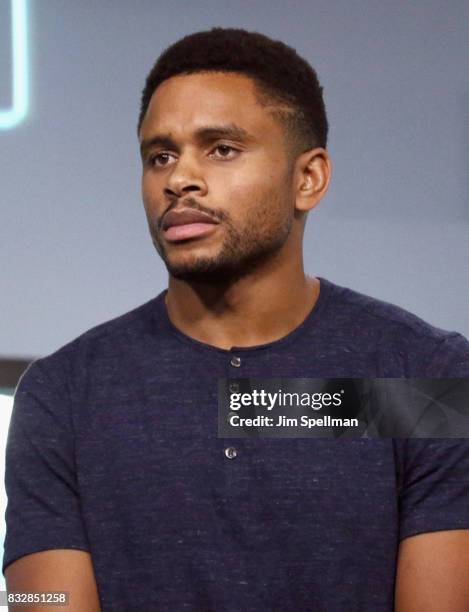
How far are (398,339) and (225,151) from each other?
295 mm

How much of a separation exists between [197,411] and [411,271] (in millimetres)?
670

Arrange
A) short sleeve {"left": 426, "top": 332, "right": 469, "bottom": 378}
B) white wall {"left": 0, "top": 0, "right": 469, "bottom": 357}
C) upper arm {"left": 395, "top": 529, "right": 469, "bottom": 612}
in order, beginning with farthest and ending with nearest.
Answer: white wall {"left": 0, "top": 0, "right": 469, "bottom": 357} < short sleeve {"left": 426, "top": 332, "right": 469, "bottom": 378} < upper arm {"left": 395, "top": 529, "right": 469, "bottom": 612}

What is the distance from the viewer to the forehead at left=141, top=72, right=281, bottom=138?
145 centimetres

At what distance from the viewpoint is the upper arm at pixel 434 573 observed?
1379 mm

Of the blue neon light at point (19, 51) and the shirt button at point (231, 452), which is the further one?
the blue neon light at point (19, 51)

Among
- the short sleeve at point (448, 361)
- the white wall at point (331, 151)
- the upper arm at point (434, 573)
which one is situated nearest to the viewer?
the upper arm at point (434, 573)

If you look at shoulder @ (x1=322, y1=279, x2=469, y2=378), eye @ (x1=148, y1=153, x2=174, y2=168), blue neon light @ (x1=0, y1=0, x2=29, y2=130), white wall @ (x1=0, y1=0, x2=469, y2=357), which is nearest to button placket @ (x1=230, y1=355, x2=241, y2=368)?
shoulder @ (x1=322, y1=279, x2=469, y2=378)

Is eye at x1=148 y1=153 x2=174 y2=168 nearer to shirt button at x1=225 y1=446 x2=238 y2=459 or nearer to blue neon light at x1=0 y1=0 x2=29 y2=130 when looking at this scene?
shirt button at x1=225 y1=446 x2=238 y2=459

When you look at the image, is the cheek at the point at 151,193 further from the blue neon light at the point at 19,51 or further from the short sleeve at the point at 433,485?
the blue neon light at the point at 19,51

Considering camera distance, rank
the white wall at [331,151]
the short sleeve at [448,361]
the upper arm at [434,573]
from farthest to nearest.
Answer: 1. the white wall at [331,151]
2. the short sleeve at [448,361]
3. the upper arm at [434,573]

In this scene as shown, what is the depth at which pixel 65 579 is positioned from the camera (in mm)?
1416

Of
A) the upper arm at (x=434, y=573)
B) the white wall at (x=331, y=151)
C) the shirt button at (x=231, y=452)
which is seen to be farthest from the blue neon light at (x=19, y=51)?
the upper arm at (x=434, y=573)

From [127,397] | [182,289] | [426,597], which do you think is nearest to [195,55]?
[182,289]

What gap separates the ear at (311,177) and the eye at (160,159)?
6.3 inches
